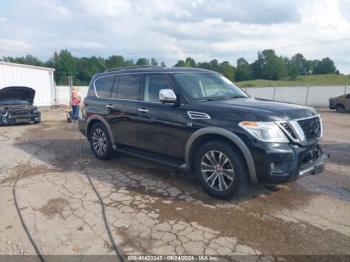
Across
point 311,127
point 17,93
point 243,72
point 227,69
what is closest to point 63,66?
point 227,69

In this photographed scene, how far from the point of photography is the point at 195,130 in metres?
4.30

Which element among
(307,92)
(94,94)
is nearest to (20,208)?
(94,94)

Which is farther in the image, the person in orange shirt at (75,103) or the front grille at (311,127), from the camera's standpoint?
the person in orange shirt at (75,103)

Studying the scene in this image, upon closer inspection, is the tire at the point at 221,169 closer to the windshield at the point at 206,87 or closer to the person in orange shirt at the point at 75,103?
the windshield at the point at 206,87

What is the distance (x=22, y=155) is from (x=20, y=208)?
3.43 meters

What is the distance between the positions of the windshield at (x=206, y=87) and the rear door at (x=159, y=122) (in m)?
0.27

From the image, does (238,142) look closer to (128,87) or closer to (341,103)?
(128,87)

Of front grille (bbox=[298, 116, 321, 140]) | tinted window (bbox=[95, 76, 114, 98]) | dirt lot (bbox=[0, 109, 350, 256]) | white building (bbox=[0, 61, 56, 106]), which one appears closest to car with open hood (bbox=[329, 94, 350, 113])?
dirt lot (bbox=[0, 109, 350, 256])

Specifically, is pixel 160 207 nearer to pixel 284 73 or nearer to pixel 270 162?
pixel 270 162

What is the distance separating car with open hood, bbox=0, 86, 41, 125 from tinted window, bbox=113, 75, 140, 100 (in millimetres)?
8450

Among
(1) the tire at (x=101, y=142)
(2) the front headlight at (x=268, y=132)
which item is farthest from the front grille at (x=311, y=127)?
(1) the tire at (x=101, y=142)

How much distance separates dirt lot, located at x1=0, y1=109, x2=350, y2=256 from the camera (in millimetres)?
3119

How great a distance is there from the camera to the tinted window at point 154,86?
4930 mm

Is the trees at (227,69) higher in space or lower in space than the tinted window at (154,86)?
higher
